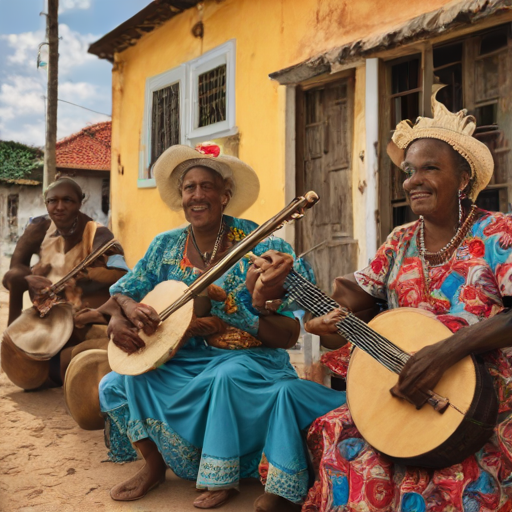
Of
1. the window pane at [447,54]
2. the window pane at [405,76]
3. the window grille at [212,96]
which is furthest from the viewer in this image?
the window grille at [212,96]

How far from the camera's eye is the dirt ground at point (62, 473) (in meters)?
3.06

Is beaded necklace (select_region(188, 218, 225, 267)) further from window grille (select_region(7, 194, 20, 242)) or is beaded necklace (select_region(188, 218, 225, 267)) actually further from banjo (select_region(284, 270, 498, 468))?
window grille (select_region(7, 194, 20, 242))

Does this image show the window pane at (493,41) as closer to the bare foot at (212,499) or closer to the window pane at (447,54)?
the window pane at (447,54)

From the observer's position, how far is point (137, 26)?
1009cm

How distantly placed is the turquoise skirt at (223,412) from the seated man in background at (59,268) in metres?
1.85

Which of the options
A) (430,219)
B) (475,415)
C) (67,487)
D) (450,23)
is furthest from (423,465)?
(450,23)

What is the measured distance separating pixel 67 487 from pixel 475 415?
2210 millimetres

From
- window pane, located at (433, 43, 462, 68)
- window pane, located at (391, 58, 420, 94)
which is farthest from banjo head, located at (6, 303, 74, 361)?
window pane, located at (433, 43, 462, 68)

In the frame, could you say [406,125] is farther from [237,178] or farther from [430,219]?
[237,178]

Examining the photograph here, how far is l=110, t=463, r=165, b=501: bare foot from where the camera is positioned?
3.12 m

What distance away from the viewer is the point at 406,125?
2.85m

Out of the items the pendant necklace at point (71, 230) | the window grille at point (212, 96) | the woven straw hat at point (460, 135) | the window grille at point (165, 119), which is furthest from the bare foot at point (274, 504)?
the window grille at point (165, 119)

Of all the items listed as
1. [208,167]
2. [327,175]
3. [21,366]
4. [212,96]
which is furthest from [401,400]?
[212,96]

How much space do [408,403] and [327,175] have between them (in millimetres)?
4804
